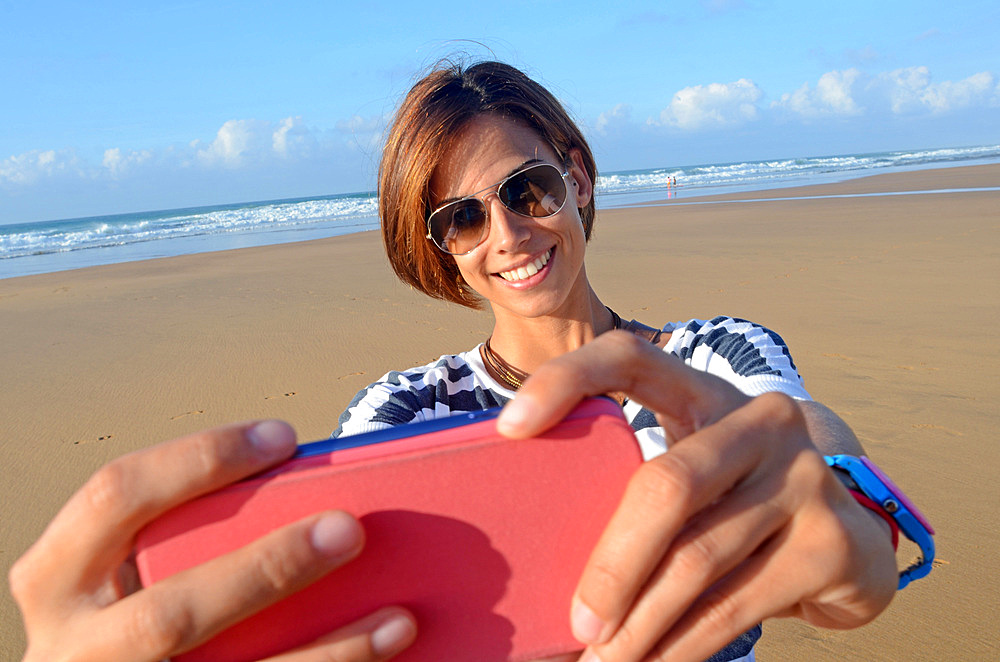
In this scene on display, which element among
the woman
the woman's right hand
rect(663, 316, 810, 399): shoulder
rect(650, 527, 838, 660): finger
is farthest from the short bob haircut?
rect(650, 527, 838, 660): finger

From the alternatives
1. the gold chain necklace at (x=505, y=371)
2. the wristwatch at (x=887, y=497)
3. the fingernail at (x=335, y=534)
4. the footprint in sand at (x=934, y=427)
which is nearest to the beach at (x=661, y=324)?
the footprint in sand at (x=934, y=427)

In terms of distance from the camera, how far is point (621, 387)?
27.5 inches

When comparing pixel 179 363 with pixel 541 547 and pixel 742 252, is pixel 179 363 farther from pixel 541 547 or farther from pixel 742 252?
pixel 742 252

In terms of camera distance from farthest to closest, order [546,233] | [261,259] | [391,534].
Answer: [261,259], [546,233], [391,534]

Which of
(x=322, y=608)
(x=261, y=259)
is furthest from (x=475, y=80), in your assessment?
(x=261, y=259)

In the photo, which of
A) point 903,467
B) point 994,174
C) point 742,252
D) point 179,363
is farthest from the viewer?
point 994,174

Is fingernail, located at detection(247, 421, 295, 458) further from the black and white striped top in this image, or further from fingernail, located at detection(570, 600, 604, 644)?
the black and white striped top

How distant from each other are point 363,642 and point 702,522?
388 mm

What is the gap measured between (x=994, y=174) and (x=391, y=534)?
2723 centimetres

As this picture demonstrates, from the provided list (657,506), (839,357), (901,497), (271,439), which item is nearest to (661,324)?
(839,357)

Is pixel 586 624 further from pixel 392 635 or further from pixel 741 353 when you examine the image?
pixel 741 353

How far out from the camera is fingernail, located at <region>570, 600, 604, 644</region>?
710mm

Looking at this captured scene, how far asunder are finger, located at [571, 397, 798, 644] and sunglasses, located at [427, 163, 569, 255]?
1.09 m

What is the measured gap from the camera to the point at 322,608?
700 millimetres
